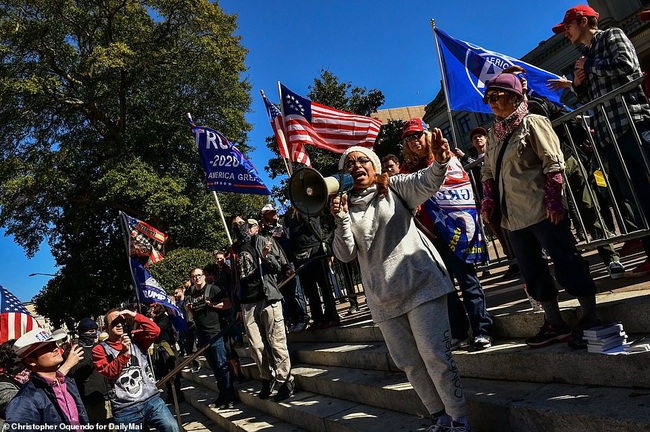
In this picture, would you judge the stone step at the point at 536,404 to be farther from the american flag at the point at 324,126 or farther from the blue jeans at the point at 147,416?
the american flag at the point at 324,126

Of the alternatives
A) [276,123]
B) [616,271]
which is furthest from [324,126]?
[616,271]

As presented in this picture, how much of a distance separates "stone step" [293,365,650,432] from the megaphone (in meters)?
1.67

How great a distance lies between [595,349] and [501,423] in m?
0.73

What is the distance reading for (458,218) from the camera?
377cm

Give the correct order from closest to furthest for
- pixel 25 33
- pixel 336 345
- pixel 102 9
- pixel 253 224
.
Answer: pixel 336 345 < pixel 253 224 < pixel 25 33 < pixel 102 9

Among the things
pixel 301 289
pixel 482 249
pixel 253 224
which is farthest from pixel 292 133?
pixel 482 249

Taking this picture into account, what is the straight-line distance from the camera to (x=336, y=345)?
576 centimetres

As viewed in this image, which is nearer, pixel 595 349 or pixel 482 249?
pixel 595 349

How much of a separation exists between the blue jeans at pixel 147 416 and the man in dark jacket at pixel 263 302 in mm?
1297

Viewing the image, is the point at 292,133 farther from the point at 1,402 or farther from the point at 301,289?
the point at 1,402

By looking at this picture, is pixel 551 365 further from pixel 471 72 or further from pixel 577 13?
Answer: pixel 471 72

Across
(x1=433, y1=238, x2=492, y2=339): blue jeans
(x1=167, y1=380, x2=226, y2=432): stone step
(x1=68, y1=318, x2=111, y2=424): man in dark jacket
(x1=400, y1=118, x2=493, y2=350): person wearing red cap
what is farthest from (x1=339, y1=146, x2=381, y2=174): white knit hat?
(x1=167, y1=380, x2=226, y2=432): stone step

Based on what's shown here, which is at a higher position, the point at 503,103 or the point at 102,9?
the point at 102,9

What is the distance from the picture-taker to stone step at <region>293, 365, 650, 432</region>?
2.22 m
